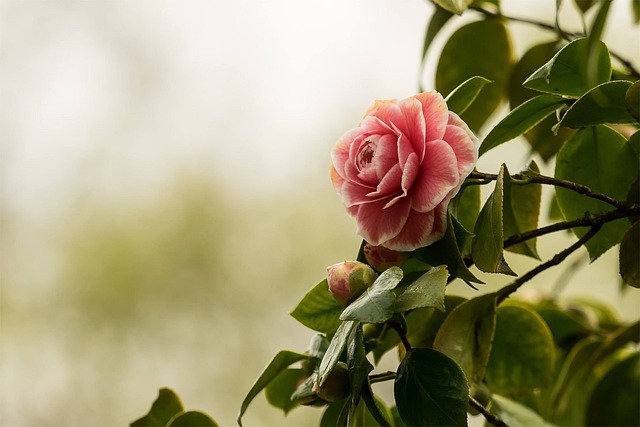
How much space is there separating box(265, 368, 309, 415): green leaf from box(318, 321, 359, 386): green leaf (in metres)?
0.15

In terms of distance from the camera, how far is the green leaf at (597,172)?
0.52 metres

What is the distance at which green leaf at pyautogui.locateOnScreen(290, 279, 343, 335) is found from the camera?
18.6 inches

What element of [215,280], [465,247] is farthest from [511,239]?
[215,280]

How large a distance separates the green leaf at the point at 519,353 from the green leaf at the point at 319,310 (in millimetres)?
154

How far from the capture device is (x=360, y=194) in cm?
46

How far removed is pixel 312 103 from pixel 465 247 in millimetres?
3132

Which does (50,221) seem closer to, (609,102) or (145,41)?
(145,41)

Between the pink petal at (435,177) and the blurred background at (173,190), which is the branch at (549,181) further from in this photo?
the blurred background at (173,190)

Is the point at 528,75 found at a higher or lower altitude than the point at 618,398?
higher

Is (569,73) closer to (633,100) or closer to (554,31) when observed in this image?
(633,100)

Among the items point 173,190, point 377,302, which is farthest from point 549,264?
point 173,190

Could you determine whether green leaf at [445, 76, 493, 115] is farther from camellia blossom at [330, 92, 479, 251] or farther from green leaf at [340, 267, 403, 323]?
green leaf at [340, 267, 403, 323]

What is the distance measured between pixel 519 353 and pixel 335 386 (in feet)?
0.69

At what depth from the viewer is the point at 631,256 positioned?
1.50 ft
